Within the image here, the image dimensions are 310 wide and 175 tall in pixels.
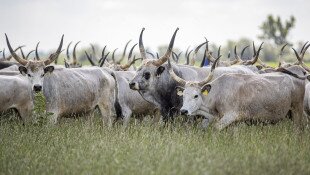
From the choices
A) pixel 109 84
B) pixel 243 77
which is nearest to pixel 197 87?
pixel 243 77

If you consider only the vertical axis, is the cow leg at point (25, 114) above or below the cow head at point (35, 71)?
below

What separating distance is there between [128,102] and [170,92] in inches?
52.9

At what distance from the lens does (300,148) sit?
341 inches

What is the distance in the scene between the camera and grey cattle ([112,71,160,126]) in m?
12.4

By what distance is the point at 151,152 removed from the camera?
8.11 meters

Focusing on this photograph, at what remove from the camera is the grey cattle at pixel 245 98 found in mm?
10039

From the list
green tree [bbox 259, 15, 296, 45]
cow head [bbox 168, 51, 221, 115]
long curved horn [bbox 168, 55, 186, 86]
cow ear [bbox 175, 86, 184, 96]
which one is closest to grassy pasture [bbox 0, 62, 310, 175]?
cow head [bbox 168, 51, 221, 115]

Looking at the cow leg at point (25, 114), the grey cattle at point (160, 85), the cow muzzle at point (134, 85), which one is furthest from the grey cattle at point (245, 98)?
the cow leg at point (25, 114)

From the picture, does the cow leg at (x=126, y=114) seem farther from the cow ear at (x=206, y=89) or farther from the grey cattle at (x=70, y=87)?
the cow ear at (x=206, y=89)

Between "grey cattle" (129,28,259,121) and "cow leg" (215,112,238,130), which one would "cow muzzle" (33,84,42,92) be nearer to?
"grey cattle" (129,28,259,121)

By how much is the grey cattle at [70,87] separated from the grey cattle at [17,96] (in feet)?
0.54

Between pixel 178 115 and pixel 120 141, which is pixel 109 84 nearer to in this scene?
pixel 178 115

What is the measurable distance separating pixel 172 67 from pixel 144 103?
1438mm

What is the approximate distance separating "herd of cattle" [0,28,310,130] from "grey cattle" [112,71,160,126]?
0.09 m
